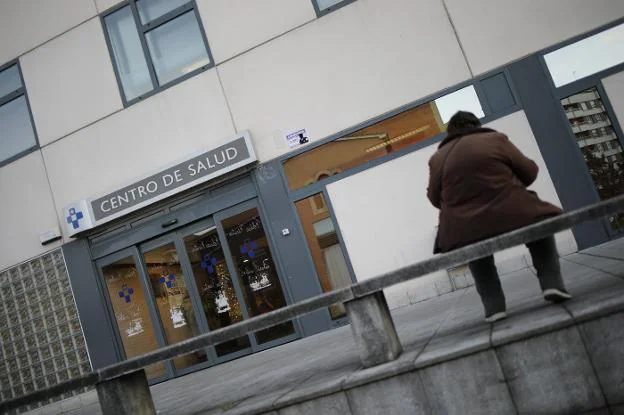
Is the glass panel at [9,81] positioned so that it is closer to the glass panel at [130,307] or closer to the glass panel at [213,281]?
the glass panel at [130,307]

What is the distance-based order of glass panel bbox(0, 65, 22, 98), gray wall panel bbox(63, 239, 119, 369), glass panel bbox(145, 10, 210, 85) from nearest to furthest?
glass panel bbox(145, 10, 210, 85), gray wall panel bbox(63, 239, 119, 369), glass panel bbox(0, 65, 22, 98)

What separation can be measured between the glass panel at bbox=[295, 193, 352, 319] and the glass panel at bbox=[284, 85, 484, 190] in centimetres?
41

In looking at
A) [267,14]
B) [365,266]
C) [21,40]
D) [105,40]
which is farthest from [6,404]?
[21,40]

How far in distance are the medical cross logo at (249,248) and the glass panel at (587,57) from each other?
5337mm

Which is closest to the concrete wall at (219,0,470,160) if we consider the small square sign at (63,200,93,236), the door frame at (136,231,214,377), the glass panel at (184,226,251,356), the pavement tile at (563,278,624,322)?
the glass panel at (184,226,251,356)

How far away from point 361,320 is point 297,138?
5528mm

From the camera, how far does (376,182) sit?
27.1ft

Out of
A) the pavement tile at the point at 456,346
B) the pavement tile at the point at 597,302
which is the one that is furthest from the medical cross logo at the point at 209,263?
the pavement tile at the point at 597,302

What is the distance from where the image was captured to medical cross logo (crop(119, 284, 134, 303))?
31.9 ft

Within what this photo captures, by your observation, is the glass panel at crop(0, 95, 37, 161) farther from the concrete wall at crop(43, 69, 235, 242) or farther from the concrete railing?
the concrete railing

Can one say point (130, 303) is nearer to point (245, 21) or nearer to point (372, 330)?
point (245, 21)

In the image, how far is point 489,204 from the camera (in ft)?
11.4

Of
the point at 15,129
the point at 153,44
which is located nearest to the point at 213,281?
the point at 153,44

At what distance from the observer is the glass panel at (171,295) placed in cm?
945
